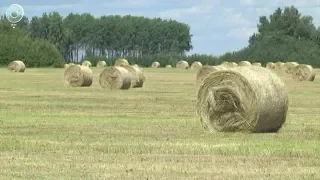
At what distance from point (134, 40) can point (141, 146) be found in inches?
5395

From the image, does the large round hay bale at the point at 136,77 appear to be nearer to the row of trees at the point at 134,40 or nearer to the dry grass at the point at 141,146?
the dry grass at the point at 141,146

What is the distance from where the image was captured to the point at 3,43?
279 ft

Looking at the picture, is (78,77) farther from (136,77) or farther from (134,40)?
(134,40)

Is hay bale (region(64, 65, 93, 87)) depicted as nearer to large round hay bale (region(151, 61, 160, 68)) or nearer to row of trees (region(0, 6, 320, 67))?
row of trees (region(0, 6, 320, 67))

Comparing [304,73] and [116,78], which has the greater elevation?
[116,78]

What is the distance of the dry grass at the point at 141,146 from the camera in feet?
38.1

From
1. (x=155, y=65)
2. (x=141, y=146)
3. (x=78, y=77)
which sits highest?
(x=141, y=146)

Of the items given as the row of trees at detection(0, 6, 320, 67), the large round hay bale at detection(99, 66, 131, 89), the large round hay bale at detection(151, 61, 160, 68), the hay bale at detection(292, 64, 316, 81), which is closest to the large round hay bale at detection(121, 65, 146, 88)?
the large round hay bale at detection(99, 66, 131, 89)

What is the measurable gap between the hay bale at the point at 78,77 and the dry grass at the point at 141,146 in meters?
12.0

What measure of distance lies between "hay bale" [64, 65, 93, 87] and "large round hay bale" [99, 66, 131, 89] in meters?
1.96

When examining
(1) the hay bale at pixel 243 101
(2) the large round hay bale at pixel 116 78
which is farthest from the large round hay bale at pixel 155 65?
(1) the hay bale at pixel 243 101

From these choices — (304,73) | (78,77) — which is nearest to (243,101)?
(78,77)

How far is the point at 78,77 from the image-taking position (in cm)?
3716

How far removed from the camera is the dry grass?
38.1ft
